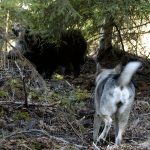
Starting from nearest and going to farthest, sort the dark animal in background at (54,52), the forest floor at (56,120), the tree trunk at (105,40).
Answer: the forest floor at (56,120), the tree trunk at (105,40), the dark animal in background at (54,52)

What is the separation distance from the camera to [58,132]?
7645mm

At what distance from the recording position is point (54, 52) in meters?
13.9

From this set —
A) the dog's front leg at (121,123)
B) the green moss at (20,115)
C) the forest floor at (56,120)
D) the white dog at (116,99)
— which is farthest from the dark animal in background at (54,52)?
the dog's front leg at (121,123)

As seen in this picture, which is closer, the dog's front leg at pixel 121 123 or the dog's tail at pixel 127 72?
the dog's tail at pixel 127 72

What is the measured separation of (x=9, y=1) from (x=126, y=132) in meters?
2.96

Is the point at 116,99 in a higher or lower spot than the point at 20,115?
higher

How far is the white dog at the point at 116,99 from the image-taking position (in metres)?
6.80

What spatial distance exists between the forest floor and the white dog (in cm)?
26

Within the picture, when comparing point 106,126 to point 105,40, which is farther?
point 105,40

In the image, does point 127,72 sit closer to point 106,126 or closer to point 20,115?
Answer: point 106,126

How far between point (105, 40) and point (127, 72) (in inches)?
286

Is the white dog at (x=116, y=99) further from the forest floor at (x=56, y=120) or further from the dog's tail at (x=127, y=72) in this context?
the forest floor at (x=56, y=120)

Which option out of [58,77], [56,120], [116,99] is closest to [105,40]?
[58,77]

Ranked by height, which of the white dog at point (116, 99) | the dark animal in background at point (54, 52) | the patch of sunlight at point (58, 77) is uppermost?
the dark animal in background at point (54, 52)
